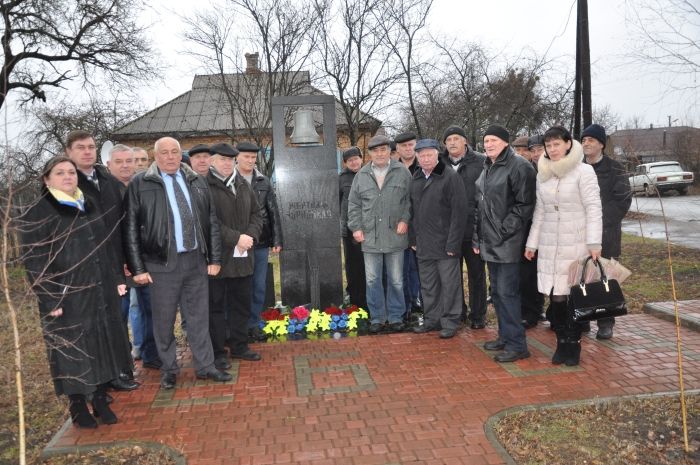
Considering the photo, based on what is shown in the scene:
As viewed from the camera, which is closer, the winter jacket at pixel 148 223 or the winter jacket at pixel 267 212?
the winter jacket at pixel 148 223

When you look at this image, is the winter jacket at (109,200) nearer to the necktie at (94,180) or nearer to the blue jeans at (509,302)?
the necktie at (94,180)

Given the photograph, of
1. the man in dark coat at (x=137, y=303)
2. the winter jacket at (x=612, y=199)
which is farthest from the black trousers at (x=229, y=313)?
the winter jacket at (x=612, y=199)

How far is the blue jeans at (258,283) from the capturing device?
573 centimetres

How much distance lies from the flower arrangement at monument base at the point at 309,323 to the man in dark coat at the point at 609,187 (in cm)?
269

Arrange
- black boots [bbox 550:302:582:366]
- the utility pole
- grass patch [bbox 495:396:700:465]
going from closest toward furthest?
1. grass patch [bbox 495:396:700:465]
2. black boots [bbox 550:302:582:366]
3. the utility pole

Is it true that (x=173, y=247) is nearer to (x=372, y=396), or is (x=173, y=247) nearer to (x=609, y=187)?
(x=372, y=396)

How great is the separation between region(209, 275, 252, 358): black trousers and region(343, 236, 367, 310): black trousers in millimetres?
1909

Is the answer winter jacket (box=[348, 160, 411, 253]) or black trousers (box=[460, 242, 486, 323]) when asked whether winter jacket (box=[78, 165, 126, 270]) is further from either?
black trousers (box=[460, 242, 486, 323])

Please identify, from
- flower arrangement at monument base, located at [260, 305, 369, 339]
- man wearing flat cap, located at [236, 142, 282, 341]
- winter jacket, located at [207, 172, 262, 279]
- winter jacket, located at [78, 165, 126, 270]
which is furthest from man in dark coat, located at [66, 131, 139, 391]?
flower arrangement at monument base, located at [260, 305, 369, 339]

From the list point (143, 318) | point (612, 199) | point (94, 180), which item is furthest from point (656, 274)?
point (94, 180)

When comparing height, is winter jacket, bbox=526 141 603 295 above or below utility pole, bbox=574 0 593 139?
below

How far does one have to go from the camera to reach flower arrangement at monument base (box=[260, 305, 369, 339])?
5852 mm

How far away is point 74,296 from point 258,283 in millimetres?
2343

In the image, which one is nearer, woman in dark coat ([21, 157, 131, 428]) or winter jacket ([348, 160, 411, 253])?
woman in dark coat ([21, 157, 131, 428])
